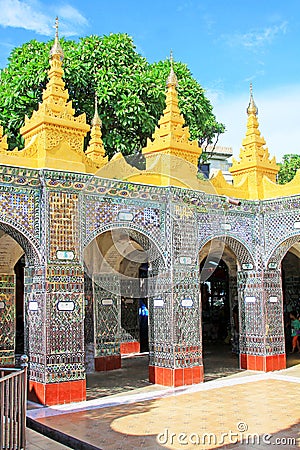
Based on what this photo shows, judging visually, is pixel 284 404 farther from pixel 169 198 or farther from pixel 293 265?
pixel 293 265

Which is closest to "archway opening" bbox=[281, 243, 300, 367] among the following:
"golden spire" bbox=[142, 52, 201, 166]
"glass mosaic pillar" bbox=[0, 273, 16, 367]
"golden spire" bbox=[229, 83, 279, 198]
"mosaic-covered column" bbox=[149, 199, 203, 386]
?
"golden spire" bbox=[229, 83, 279, 198]

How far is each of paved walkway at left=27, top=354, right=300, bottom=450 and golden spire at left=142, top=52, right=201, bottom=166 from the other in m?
3.56

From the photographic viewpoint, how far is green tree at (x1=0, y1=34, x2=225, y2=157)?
1236 cm

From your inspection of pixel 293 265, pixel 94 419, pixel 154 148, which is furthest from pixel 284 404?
pixel 293 265

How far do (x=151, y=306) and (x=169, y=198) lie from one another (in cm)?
170

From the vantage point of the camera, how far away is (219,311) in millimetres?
14328

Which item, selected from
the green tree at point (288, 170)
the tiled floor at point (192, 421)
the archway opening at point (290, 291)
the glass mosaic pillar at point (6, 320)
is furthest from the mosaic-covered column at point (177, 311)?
the green tree at point (288, 170)

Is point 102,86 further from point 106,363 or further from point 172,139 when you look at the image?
point 106,363

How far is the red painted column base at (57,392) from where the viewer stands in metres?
6.64

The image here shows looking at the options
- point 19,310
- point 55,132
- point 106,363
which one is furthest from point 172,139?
point 19,310

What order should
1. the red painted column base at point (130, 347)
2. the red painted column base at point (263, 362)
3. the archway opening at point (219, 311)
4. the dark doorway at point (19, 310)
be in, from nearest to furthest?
1. the red painted column base at point (263, 362)
2. the archway opening at point (219, 311)
3. the dark doorway at point (19, 310)
4. the red painted column base at point (130, 347)

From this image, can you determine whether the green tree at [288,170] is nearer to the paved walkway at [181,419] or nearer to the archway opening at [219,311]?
the archway opening at [219,311]

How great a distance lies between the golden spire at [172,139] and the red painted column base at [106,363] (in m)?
3.60

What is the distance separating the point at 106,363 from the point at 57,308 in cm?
303
